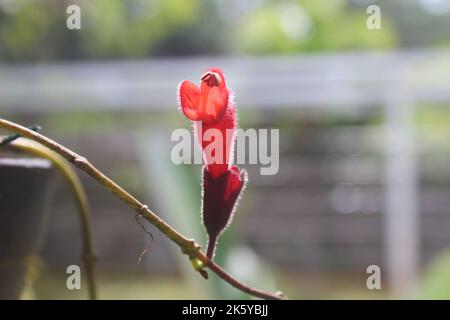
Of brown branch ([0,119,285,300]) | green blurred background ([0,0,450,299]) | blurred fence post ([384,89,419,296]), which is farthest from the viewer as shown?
blurred fence post ([384,89,419,296])

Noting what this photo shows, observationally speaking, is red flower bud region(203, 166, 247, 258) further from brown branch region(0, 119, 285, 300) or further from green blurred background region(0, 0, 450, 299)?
green blurred background region(0, 0, 450, 299)

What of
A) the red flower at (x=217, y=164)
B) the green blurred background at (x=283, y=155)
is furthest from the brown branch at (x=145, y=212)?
the green blurred background at (x=283, y=155)

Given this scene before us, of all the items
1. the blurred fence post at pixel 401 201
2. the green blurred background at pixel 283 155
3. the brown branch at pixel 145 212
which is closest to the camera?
the brown branch at pixel 145 212

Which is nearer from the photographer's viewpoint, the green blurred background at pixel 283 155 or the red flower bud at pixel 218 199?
the red flower bud at pixel 218 199

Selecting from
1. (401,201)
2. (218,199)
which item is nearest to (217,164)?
(218,199)

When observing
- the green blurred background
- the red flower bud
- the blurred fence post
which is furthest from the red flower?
the blurred fence post

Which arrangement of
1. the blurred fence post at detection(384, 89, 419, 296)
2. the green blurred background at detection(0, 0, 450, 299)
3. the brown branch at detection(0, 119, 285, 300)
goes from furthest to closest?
A: the blurred fence post at detection(384, 89, 419, 296), the green blurred background at detection(0, 0, 450, 299), the brown branch at detection(0, 119, 285, 300)

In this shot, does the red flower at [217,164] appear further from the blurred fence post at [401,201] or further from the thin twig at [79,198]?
the blurred fence post at [401,201]

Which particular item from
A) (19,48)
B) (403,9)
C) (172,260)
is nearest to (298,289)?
(172,260)
